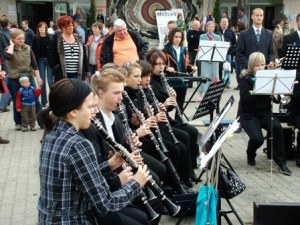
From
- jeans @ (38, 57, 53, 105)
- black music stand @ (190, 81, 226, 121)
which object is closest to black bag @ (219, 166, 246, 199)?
black music stand @ (190, 81, 226, 121)

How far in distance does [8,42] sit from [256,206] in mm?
6075

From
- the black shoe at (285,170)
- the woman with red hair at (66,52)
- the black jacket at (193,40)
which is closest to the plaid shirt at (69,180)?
the black shoe at (285,170)

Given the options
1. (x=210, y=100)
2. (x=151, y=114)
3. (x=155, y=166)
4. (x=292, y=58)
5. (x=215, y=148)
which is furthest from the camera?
(x=292, y=58)

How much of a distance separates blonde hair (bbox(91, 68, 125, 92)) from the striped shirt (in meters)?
3.38

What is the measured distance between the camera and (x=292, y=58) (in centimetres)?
656

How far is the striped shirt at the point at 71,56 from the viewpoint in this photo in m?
7.05

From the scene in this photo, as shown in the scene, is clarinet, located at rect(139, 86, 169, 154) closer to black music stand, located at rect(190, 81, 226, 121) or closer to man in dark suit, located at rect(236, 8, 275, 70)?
black music stand, located at rect(190, 81, 226, 121)

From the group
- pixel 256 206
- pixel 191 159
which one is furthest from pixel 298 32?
pixel 256 206

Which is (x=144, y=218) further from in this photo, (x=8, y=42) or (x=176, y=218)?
(x=8, y=42)

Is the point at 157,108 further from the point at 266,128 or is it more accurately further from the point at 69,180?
the point at 69,180

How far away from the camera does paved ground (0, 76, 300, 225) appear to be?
470cm

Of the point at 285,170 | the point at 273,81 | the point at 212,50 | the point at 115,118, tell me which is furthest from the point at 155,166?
the point at 212,50

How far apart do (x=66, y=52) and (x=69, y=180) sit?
4726 mm

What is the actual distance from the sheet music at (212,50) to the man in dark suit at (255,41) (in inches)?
83.7
